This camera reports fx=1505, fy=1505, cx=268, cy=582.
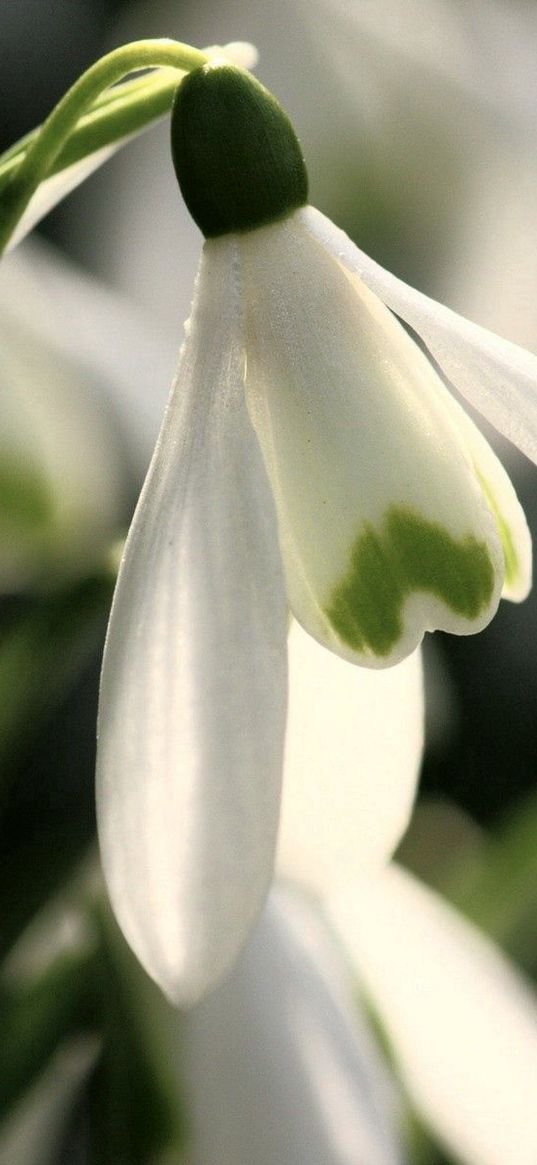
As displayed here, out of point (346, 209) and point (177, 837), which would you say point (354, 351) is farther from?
point (346, 209)

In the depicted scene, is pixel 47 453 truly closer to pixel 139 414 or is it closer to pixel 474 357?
pixel 139 414

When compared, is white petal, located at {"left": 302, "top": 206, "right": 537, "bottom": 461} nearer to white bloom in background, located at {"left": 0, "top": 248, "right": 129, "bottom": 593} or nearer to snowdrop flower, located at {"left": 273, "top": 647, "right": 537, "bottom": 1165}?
snowdrop flower, located at {"left": 273, "top": 647, "right": 537, "bottom": 1165}

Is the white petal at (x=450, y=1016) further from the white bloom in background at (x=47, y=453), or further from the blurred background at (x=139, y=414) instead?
the white bloom in background at (x=47, y=453)

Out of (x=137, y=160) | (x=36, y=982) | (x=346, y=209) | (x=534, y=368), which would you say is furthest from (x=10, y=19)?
(x=534, y=368)

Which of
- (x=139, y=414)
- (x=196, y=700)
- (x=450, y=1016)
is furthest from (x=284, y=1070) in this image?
(x=139, y=414)

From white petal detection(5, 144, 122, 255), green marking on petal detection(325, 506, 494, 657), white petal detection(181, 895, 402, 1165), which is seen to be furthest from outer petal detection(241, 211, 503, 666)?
white petal detection(181, 895, 402, 1165)

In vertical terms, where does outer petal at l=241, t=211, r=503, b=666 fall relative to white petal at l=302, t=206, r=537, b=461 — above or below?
below
